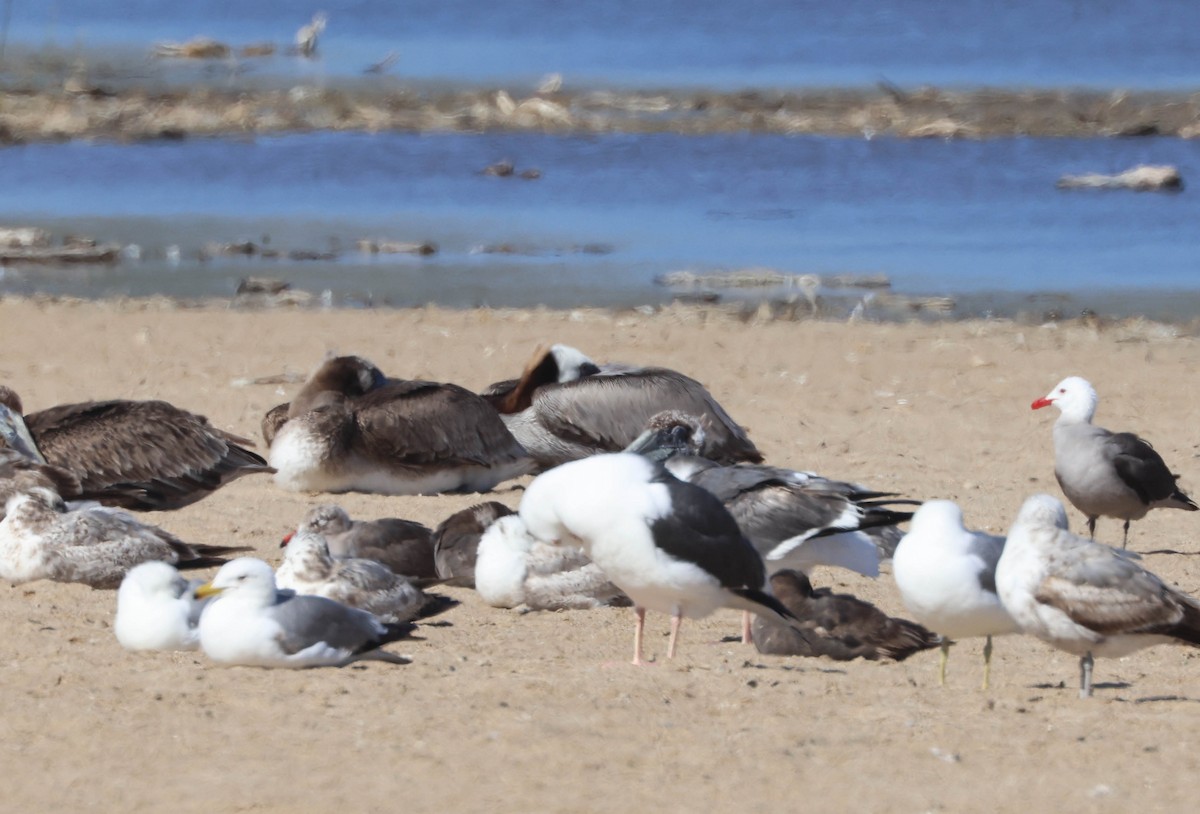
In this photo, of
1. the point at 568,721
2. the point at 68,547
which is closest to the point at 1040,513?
the point at 568,721

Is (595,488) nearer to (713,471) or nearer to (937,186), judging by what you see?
(713,471)

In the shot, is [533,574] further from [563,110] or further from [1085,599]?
[563,110]

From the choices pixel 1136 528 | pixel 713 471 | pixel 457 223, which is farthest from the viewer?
pixel 457 223

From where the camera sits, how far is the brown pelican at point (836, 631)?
7.39 metres

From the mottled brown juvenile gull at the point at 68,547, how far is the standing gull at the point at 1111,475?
176 inches

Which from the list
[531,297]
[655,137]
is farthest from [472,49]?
→ [531,297]

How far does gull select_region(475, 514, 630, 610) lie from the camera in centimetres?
808

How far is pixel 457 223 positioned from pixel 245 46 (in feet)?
108

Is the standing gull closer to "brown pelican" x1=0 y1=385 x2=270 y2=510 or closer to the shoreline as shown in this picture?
"brown pelican" x1=0 y1=385 x2=270 y2=510

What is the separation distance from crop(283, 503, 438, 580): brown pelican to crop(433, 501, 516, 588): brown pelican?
58 millimetres

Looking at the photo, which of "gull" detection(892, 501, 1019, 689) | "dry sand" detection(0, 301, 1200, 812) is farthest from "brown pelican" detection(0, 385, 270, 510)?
"gull" detection(892, 501, 1019, 689)

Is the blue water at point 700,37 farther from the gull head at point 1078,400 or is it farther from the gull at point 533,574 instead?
the gull at point 533,574

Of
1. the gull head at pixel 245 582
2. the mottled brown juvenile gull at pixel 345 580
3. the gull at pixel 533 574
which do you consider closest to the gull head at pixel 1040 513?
the gull at pixel 533 574

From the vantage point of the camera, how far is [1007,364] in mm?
15031
